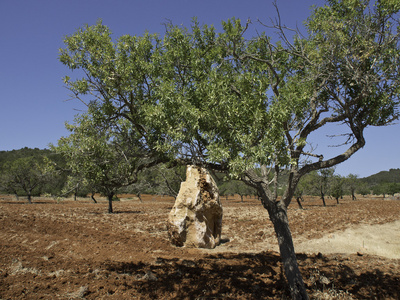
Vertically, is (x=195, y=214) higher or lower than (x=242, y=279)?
higher

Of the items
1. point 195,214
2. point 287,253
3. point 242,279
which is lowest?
point 242,279

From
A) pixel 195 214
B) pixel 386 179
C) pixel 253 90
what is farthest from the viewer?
pixel 386 179

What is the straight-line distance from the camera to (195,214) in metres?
13.7

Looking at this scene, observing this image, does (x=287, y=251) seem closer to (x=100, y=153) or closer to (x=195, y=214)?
(x=100, y=153)

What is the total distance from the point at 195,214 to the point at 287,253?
721 cm

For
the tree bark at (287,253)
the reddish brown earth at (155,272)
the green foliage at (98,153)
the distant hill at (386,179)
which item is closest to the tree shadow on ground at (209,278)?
the reddish brown earth at (155,272)

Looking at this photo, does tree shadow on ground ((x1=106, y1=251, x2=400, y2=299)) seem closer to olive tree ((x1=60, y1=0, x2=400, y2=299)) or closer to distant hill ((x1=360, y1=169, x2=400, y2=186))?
olive tree ((x1=60, y1=0, x2=400, y2=299))

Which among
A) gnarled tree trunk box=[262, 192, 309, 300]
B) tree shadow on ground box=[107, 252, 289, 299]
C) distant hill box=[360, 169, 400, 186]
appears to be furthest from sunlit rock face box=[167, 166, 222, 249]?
distant hill box=[360, 169, 400, 186]

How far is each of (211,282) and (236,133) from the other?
4506 mm

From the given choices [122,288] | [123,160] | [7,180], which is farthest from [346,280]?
[7,180]

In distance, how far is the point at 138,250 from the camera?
38.4ft

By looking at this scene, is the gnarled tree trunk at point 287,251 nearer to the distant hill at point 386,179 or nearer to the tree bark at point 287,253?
the tree bark at point 287,253

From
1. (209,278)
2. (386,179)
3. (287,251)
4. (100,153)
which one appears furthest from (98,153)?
(386,179)

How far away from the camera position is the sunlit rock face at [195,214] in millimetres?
13523
